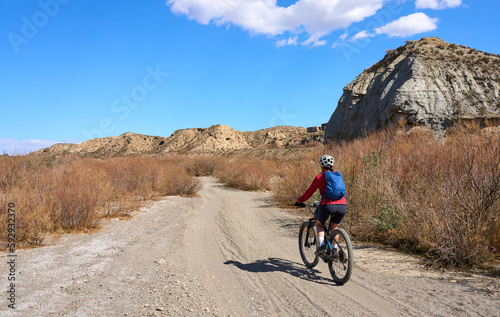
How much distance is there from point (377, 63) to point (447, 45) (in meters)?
5.27

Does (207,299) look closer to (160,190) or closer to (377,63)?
(160,190)

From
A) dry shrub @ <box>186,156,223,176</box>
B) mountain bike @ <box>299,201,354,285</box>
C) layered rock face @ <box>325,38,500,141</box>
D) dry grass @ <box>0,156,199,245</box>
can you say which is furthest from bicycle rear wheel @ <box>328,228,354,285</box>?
dry shrub @ <box>186,156,223,176</box>

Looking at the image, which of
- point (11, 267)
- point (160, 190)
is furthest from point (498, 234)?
point (160, 190)

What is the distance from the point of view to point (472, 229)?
473 centimetres

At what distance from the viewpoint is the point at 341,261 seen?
4148 millimetres

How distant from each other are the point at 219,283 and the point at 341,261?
190 cm

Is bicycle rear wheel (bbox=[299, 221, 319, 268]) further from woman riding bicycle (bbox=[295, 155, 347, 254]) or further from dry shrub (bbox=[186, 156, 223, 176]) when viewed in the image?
dry shrub (bbox=[186, 156, 223, 176])

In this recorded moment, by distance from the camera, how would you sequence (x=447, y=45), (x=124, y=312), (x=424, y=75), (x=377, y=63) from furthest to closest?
(x=377, y=63) < (x=447, y=45) < (x=424, y=75) < (x=124, y=312)

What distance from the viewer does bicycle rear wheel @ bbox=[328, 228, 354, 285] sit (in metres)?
3.96

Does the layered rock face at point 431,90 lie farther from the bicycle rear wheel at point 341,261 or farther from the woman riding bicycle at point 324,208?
the bicycle rear wheel at point 341,261

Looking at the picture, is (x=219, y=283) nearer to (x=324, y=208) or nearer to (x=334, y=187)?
(x=324, y=208)

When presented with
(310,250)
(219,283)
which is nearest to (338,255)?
(310,250)

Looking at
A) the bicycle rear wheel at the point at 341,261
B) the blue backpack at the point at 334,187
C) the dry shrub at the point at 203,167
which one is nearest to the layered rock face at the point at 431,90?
the blue backpack at the point at 334,187

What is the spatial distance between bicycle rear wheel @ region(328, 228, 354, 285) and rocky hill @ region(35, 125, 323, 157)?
7893 cm
